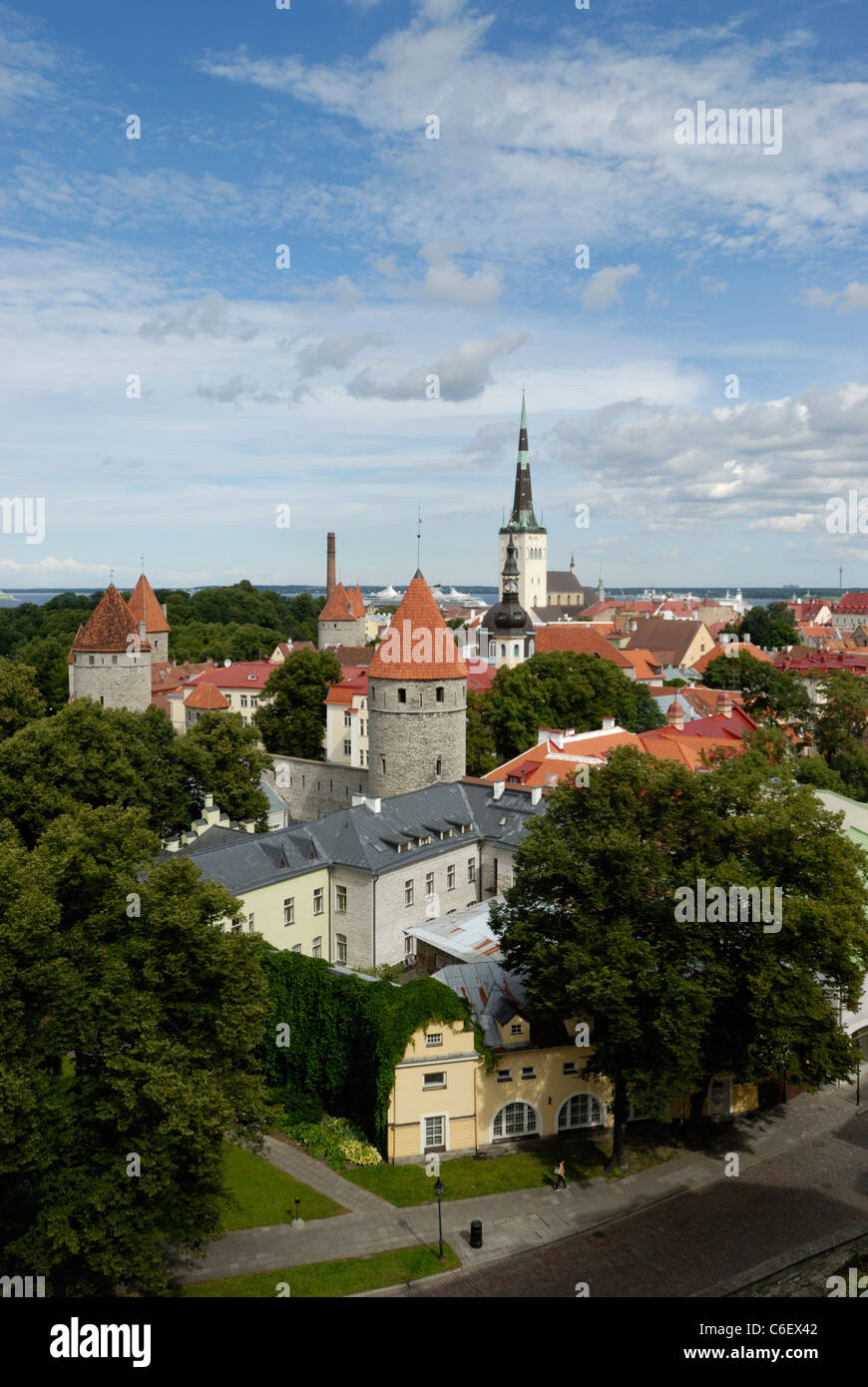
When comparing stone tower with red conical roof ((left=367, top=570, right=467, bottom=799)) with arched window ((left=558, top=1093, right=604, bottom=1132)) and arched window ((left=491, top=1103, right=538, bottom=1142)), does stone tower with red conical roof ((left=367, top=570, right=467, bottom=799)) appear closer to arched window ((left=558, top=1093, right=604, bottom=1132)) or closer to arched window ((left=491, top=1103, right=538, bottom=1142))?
arched window ((left=558, top=1093, right=604, bottom=1132))

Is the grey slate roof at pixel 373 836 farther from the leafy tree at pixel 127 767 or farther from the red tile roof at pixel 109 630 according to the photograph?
the red tile roof at pixel 109 630

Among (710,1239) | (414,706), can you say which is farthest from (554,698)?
(710,1239)

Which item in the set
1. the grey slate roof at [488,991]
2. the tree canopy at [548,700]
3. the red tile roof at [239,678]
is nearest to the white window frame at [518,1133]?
the grey slate roof at [488,991]

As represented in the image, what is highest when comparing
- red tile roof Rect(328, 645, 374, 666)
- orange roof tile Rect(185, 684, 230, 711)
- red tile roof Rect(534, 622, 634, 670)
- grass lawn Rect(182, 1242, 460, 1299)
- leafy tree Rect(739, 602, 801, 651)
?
leafy tree Rect(739, 602, 801, 651)

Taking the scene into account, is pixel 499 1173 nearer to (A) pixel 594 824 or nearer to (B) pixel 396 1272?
(B) pixel 396 1272

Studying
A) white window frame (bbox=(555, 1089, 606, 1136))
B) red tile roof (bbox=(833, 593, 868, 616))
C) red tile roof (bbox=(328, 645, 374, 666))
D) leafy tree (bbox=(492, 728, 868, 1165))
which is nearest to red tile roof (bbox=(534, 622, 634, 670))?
red tile roof (bbox=(328, 645, 374, 666))
